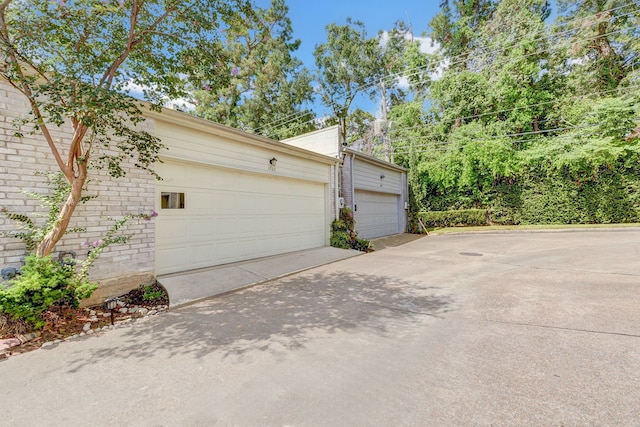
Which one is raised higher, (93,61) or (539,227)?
(93,61)

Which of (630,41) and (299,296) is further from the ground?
(630,41)

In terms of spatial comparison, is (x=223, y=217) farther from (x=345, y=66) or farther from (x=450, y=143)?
(x=345, y=66)

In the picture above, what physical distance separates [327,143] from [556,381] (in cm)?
901

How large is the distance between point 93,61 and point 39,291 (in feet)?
9.33

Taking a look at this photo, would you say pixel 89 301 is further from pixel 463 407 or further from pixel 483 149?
pixel 483 149

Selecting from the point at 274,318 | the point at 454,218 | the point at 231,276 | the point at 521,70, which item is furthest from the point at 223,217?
the point at 521,70

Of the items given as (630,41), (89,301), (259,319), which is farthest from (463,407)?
(630,41)

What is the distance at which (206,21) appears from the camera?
4145mm

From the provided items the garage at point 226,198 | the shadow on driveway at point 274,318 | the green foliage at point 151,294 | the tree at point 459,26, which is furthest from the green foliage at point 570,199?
the green foliage at point 151,294

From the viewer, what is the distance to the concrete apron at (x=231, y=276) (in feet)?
14.7

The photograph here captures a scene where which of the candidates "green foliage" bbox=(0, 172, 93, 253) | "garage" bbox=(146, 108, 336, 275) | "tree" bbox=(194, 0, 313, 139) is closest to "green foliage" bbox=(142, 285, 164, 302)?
"garage" bbox=(146, 108, 336, 275)

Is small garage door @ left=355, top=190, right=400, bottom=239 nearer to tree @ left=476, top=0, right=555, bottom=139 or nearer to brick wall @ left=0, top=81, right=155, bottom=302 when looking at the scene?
brick wall @ left=0, top=81, right=155, bottom=302

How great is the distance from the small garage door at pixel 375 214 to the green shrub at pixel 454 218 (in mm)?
2009

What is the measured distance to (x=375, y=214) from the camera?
12102 millimetres
